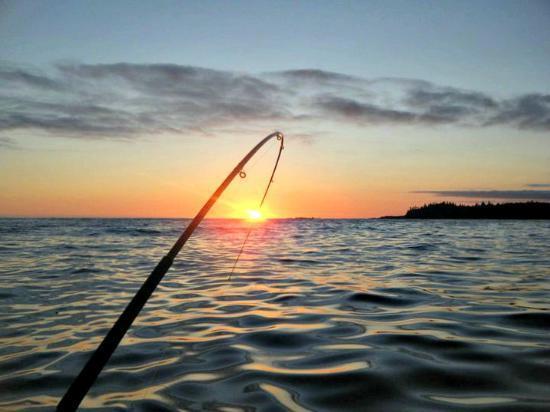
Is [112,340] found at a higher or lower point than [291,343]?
higher

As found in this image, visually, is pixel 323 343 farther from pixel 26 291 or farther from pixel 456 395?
pixel 26 291

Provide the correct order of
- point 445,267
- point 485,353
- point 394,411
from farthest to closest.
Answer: point 445,267 < point 485,353 < point 394,411

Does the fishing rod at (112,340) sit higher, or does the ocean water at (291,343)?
the fishing rod at (112,340)

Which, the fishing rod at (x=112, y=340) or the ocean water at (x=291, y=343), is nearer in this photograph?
the fishing rod at (x=112, y=340)

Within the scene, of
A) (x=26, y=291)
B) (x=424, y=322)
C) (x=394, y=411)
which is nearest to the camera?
(x=394, y=411)

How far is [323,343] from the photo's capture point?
16.5 feet

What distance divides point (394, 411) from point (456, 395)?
0.66 metres

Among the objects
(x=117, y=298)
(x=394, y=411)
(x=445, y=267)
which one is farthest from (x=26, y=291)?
(x=445, y=267)

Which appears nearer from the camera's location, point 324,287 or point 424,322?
point 424,322

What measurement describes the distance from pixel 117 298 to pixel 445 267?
359 inches

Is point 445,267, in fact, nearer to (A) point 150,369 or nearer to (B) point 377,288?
(B) point 377,288

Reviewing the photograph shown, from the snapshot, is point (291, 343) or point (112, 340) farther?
point (291, 343)

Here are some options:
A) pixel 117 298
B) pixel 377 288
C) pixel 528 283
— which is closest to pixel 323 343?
pixel 377 288

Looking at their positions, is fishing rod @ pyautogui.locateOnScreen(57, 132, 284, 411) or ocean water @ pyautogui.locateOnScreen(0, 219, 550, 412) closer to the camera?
fishing rod @ pyautogui.locateOnScreen(57, 132, 284, 411)
